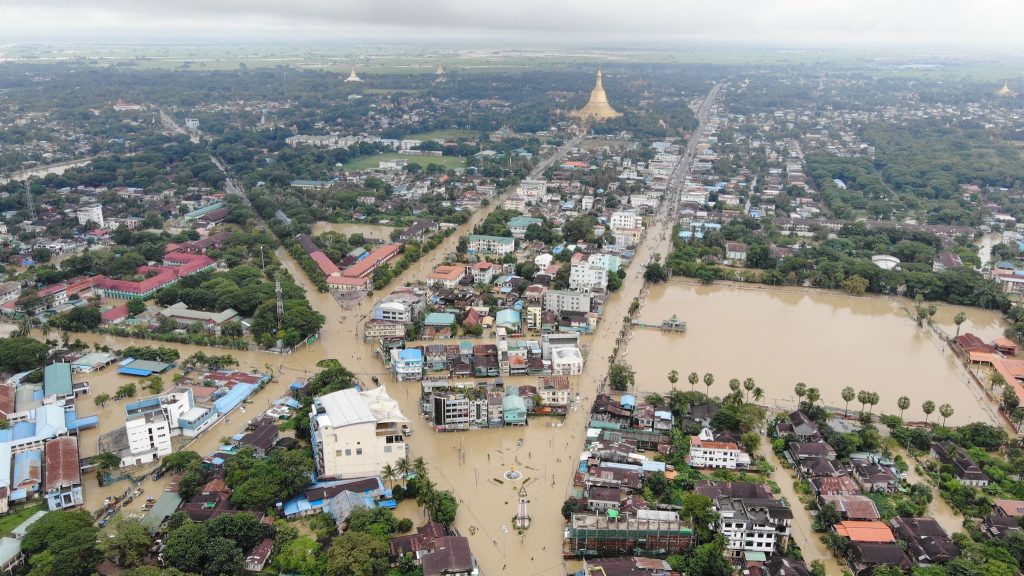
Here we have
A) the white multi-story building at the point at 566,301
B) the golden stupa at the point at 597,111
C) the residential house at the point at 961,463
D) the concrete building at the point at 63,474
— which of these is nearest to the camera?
the concrete building at the point at 63,474

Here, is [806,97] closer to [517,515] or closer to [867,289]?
[867,289]

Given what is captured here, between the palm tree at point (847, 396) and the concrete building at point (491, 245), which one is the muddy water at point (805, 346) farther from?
the concrete building at point (491, 245)

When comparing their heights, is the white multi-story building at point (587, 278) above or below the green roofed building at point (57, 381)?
above

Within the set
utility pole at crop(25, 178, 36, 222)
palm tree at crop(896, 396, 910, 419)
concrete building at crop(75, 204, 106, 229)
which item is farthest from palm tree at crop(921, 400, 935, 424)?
utility pole at crop(25, 178, 36, 222)

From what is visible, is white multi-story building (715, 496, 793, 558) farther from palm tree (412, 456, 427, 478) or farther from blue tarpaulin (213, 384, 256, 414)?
blue tarpaulin (213, 384, 256, 414)

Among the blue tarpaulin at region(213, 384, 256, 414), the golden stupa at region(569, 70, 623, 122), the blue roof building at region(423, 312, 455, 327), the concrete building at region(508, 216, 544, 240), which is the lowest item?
the blue tarpaulin at region(213, 384, 256, 414)

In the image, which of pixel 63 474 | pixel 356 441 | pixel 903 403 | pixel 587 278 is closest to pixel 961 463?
pixel 903 403

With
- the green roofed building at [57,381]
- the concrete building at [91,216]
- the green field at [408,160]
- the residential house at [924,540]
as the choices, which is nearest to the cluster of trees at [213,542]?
the green roofed building at [57,381]
